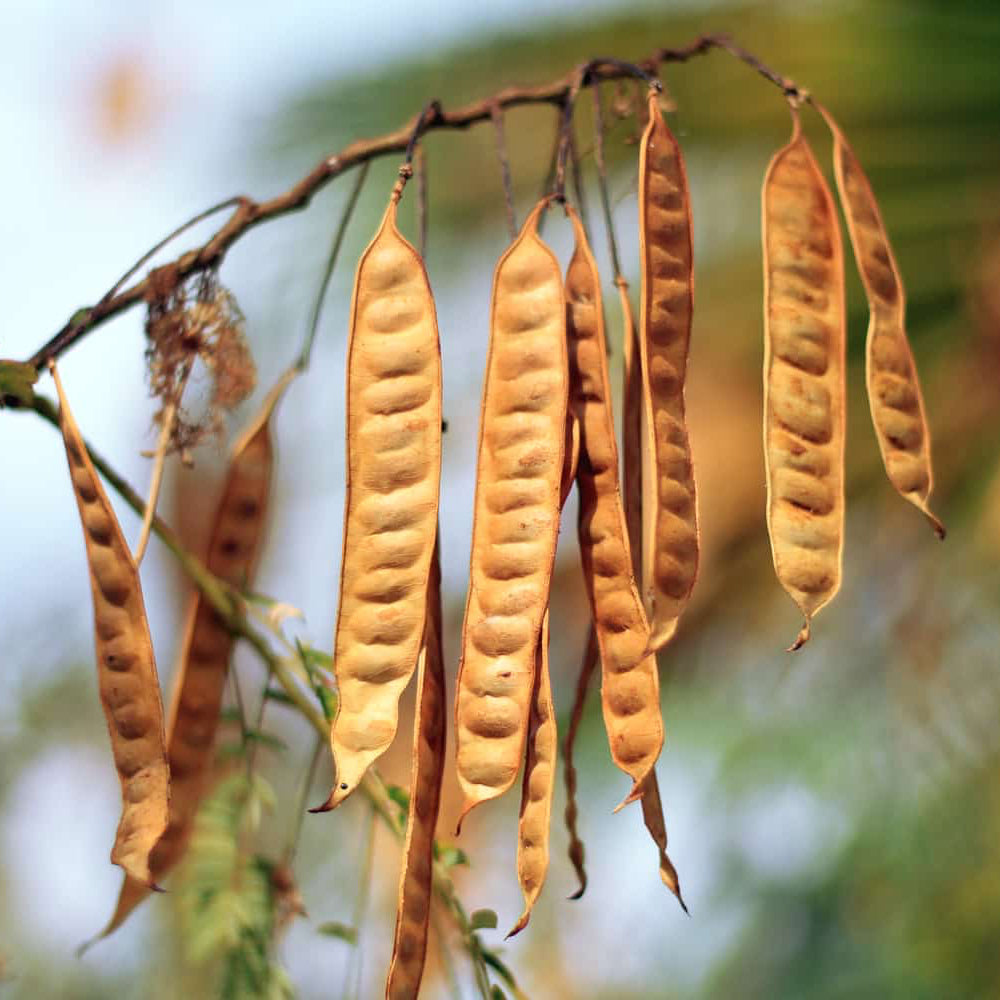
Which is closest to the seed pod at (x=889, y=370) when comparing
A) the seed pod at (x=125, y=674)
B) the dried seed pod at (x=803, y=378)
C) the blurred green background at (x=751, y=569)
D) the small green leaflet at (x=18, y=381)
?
the dried seed pod at (x=803, y=378)

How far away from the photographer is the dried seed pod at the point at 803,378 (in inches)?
47.5

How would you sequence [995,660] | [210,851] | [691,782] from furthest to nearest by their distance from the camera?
[691,782] < [995,660] < [210,851]

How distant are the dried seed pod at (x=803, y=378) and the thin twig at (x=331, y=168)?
0.14m

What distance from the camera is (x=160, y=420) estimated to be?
1.62 metres

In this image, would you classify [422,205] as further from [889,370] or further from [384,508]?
[889,370]

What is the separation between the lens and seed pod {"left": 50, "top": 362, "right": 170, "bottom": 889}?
4.09 ft

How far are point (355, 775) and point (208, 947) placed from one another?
2.22 feet

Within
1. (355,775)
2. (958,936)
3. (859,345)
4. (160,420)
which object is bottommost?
(958,936)

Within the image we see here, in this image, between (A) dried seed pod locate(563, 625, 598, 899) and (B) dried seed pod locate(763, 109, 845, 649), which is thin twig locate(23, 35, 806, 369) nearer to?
(B) dried seed pod locate(763, 109, 845, 649)

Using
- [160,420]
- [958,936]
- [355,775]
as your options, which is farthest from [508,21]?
[355,775]

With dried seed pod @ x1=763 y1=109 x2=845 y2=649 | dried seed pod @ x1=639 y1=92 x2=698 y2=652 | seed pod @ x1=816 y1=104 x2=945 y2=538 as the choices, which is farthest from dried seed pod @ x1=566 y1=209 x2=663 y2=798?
seed pod @ x1=816 y1=104 x2=945 y2=538

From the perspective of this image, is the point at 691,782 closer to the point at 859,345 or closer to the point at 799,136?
the point at 859,345

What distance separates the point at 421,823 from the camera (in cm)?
117

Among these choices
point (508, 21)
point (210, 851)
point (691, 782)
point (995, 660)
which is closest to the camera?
point (210, 851)
